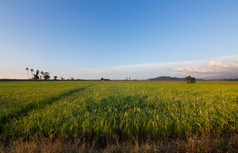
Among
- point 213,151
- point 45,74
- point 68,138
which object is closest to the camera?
point 213,151

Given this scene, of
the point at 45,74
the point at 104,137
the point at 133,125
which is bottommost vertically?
the point at 104,137

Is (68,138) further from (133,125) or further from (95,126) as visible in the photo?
(133,125)

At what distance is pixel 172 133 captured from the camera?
268cm

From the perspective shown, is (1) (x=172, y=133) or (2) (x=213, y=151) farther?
(1) (x=172, y=133)

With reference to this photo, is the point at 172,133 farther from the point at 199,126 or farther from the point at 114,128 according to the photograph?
the point at 114,128

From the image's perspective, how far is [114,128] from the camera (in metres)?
2.70

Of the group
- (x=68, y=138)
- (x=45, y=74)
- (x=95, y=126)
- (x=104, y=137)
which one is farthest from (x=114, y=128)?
(x=45, y=74)

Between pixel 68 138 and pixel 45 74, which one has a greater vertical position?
pixel 45 74

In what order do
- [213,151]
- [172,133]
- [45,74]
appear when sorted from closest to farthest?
[213,151], [172,133], [45,74]

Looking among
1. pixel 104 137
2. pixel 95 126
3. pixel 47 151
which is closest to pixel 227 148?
pixel 104 137

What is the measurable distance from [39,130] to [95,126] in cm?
166

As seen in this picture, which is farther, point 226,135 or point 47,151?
point 226,135

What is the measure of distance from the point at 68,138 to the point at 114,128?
1248 mm

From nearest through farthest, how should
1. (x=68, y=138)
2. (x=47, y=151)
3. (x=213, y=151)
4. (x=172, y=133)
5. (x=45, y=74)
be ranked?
(x=47, y=151)
(x=213, y=151)
(x=68, y=138)
(x=172, y=133)
(x=45, y=74)
